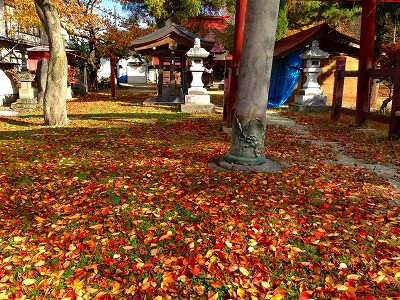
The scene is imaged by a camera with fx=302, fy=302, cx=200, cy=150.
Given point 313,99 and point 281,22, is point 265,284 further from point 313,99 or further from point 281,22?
point 281,22

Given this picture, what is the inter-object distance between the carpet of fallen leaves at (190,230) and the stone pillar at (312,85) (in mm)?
9625

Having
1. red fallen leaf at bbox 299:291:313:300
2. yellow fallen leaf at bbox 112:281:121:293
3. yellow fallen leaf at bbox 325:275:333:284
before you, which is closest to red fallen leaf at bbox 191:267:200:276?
yellow fallen leaf at bbox 112:281:121:293

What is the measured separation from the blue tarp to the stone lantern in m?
4.84

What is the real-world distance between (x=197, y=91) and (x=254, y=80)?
10.4 m

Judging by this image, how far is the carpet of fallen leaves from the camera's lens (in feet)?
8.77

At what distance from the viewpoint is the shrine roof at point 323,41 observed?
15312mm

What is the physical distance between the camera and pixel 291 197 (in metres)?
4.34

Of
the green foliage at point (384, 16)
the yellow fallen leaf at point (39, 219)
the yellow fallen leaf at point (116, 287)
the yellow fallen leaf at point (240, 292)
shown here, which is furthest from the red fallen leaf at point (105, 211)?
the green foliage at point (384, 16)

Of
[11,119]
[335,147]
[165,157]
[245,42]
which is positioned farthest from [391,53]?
[11,119]

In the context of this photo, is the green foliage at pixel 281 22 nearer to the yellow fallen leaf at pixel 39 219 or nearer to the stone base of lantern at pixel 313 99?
the stone base of lantern at pixel 313 99

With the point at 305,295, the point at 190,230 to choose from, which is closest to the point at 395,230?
the point at 305,295

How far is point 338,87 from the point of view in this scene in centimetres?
1048

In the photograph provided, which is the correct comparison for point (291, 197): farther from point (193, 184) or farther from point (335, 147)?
point (335, 147)

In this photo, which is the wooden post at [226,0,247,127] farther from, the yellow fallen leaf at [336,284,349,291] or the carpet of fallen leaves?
the yellow fallen leaf at [336,284,349,291]
